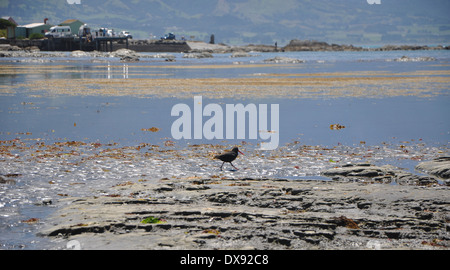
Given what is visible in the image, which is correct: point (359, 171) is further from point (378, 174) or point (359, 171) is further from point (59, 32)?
point (59, 32)

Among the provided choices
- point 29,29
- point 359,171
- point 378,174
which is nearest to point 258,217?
point 359,171

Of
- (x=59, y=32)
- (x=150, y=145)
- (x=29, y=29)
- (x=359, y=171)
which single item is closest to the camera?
(x=359, y=171)

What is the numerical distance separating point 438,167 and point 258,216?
615cm

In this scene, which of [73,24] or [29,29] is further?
[73,24]

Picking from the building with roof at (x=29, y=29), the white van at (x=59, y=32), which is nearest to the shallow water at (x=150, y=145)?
the white van at (x=59, y=32)

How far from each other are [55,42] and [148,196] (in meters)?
148

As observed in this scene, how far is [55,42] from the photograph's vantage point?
151m

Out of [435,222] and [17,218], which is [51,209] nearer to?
[17,218]

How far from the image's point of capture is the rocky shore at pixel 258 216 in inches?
349

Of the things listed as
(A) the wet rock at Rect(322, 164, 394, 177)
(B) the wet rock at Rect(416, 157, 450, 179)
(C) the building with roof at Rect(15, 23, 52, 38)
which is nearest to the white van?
(C) the building with roof at Rect(15, 23, 52, 38)

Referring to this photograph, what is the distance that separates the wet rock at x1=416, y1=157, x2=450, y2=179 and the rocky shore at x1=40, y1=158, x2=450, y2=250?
1.01 meters

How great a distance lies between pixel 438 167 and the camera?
1394 cm

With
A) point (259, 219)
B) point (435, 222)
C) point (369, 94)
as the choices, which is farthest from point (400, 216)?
point (369, 94)

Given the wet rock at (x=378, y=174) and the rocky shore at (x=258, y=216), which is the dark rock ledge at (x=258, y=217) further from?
the wet rock at (x=378, y=174)
